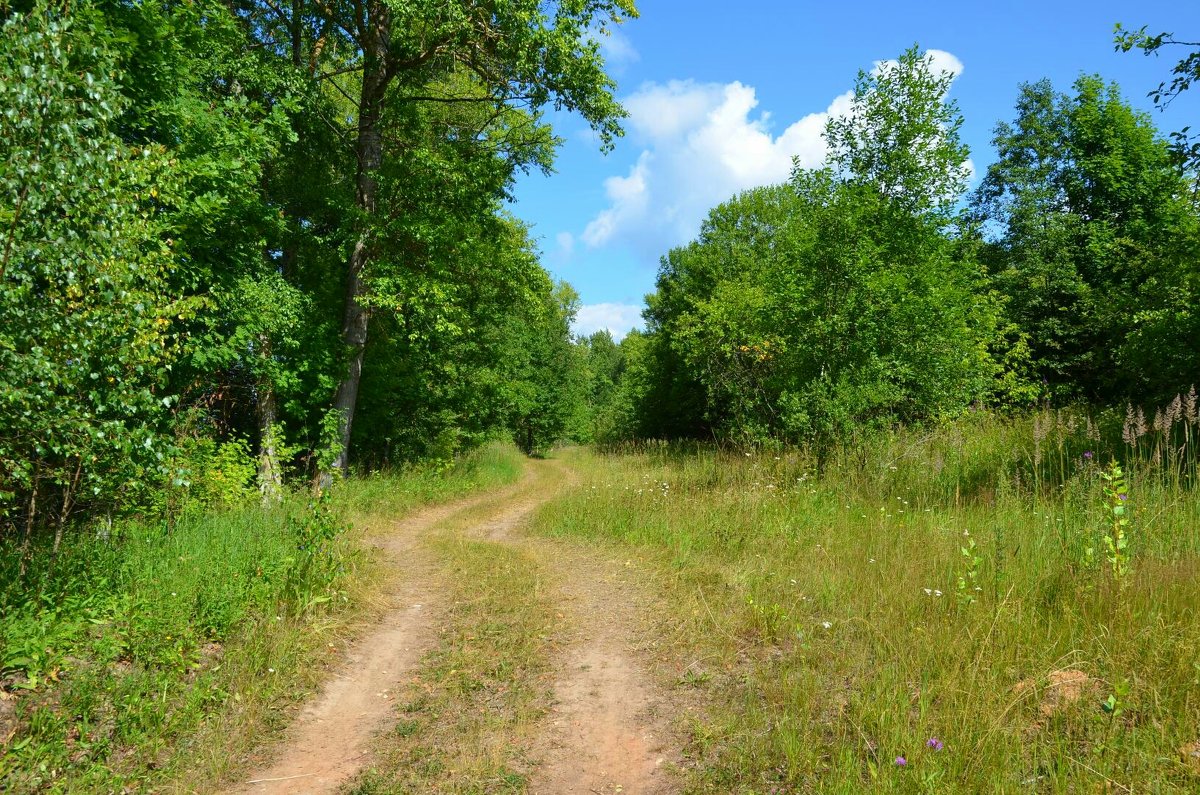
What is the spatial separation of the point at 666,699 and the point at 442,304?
10353 millimetres

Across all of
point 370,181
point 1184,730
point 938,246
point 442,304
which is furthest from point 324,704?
point 938,246

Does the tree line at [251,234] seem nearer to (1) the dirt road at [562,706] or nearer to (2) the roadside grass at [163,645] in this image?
(2) the roadside grass at [163,645]

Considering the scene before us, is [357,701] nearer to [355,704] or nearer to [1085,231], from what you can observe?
[355,704]

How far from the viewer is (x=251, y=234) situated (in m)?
11.2

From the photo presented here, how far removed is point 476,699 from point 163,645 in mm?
2457

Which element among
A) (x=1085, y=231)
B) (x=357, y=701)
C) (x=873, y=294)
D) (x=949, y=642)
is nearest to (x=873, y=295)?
(x=873, y=294)

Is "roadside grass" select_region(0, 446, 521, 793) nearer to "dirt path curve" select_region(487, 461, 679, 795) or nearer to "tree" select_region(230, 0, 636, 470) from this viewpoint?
"dirt path curve" select_region(487, 461, 679, 795)

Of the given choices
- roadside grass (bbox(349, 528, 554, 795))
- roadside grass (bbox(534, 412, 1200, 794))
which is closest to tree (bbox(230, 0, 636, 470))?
roadside grass (bbox(349, 528, 554, 795))

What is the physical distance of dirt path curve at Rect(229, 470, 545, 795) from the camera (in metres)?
3.89

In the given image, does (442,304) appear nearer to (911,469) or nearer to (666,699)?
(911,469)

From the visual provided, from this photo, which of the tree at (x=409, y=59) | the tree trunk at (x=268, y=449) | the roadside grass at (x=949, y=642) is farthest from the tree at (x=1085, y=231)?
the tree trunk at (x=268, y=449)

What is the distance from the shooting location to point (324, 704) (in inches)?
192

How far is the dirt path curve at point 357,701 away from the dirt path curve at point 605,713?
131 centimetres

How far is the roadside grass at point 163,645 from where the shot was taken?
3816mm
